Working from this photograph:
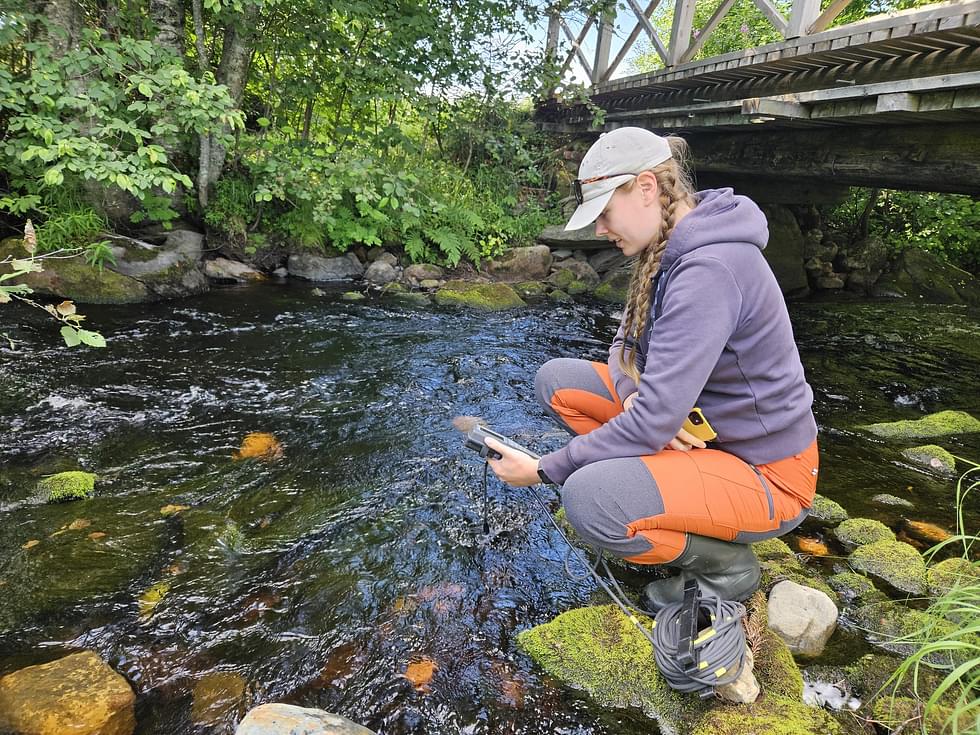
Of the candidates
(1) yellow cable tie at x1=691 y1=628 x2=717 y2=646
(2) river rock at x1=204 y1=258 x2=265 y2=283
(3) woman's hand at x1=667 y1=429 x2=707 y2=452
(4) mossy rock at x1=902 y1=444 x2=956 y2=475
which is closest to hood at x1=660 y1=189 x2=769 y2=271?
(3) woman's hand at x1=667 y1=429 x2=707 y2=452

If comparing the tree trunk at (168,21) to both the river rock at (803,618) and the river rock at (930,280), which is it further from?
the river rock at (930,280)

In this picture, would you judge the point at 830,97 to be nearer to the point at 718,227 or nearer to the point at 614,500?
the point at 718,227

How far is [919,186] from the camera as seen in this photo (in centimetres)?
718

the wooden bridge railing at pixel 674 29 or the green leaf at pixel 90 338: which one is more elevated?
the wooden bridge railing at pixel 674 29

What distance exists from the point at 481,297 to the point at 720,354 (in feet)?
21.7

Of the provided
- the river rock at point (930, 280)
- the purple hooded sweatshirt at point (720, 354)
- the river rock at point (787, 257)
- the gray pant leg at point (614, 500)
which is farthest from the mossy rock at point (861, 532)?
the river rock at point (930, 280)

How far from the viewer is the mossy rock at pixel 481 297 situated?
8242 mm

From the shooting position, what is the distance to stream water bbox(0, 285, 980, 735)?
2109 millimetres

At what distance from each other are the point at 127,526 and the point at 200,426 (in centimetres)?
123

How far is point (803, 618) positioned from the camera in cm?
225

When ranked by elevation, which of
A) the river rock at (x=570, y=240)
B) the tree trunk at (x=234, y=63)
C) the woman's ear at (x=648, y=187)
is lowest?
the river rock at (x=570, y=240)

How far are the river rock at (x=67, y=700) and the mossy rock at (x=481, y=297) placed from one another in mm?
6524

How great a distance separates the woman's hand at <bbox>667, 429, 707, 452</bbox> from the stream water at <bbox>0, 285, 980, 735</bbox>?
936 millimetres

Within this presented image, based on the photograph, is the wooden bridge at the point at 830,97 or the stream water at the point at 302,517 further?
the wooden bridge at the point at 830,97
